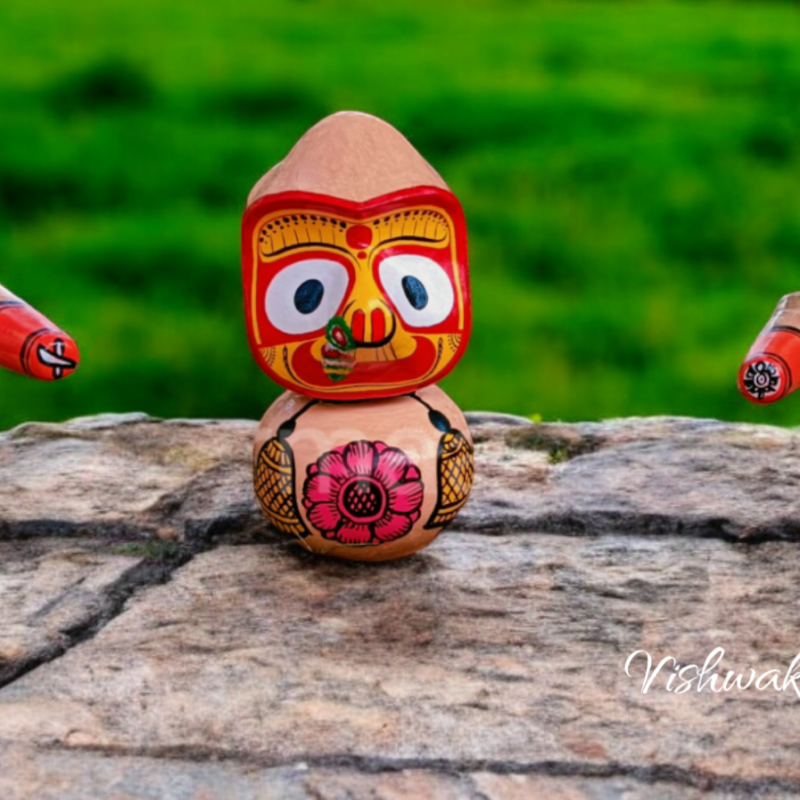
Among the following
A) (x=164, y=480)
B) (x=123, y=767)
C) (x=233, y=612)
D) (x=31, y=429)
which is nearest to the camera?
(x=123, y=767)

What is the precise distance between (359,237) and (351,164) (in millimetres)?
126

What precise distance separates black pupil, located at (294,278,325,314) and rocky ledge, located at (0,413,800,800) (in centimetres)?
47

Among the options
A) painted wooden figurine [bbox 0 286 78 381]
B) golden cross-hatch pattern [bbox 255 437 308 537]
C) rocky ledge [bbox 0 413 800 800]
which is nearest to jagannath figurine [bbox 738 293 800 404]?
rocky ledge [bbox 0 413 800 800]

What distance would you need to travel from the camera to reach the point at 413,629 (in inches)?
86.8

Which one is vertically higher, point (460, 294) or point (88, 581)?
point (460, 294)

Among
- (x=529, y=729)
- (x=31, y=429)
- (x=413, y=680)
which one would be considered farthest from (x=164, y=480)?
(x=529, y=729)

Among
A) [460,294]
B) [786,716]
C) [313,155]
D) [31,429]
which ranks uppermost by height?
[313,155]

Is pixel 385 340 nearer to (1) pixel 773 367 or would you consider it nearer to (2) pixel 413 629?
(2) pixel 413 629

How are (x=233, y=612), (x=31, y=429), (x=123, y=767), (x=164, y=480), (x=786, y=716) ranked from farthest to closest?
(x=31, y=429), (x=164, y=480), (x=233, y=612), (x=786, y=716), (x=123, y=767)

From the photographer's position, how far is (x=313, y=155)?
230cm

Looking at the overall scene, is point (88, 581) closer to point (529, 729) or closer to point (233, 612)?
point (233, 612)

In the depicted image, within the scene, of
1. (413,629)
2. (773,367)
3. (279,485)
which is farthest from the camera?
(279,485)

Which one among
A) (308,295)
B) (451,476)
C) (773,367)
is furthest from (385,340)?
(773,367)

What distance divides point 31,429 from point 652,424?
140 centimetres
